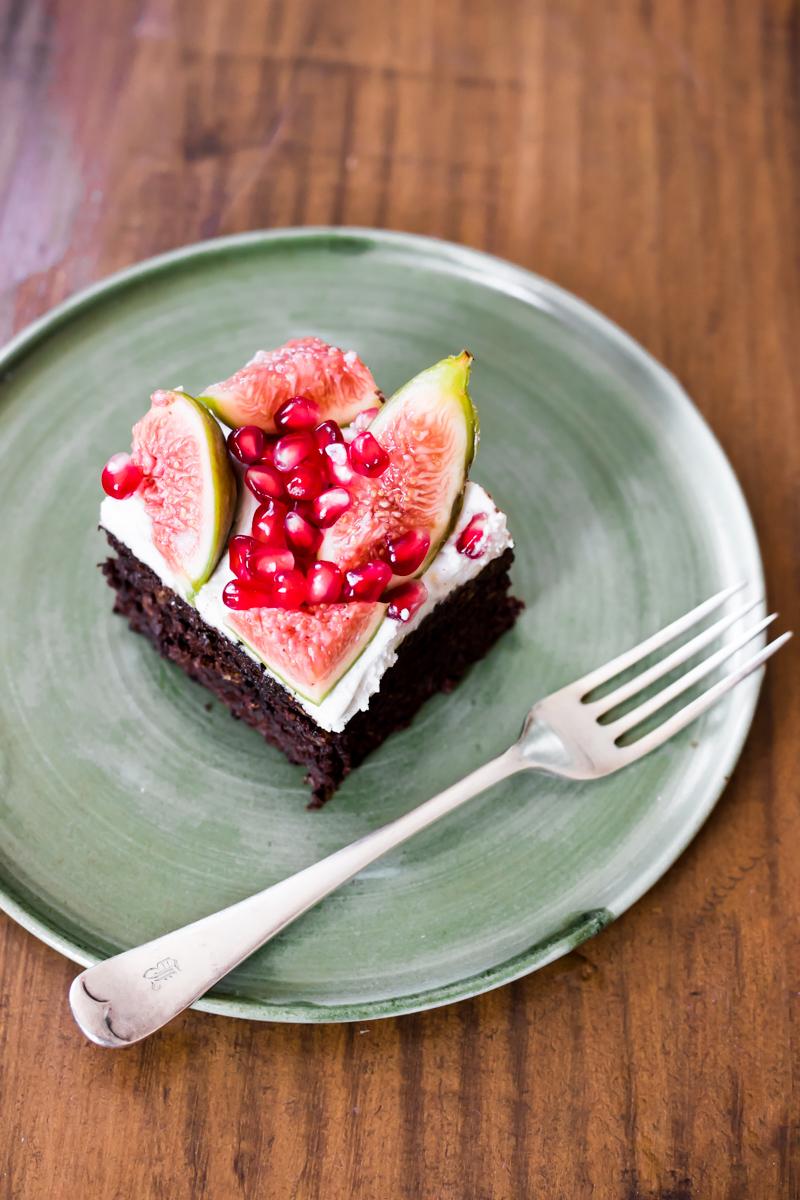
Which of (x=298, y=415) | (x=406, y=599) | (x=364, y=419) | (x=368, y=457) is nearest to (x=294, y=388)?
(x=298, y=415)

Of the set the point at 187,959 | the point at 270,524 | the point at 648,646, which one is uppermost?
the point at 270,524

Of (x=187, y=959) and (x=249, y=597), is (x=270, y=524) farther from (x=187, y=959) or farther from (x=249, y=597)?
(x=187, y=959)

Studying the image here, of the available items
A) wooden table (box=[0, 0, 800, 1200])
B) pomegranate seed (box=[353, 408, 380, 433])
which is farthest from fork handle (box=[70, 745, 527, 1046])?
pomegranate seed (box=[353, 408, 380, 433])

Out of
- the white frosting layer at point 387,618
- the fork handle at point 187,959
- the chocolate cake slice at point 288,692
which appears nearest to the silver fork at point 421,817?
the fork handle at point 187,959

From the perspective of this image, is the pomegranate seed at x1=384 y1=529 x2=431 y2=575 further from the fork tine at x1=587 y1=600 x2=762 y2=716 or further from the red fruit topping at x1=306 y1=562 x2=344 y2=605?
the fork tine at x1=587 y1=600 x2=762 y2=716

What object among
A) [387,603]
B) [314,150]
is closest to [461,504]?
[387,603]

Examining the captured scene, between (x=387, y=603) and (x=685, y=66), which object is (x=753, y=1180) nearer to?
(x=387, y=603)
